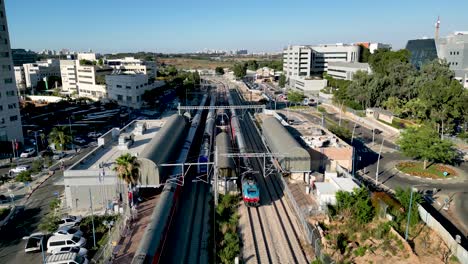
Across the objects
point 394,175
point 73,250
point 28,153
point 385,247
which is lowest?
point 394,175

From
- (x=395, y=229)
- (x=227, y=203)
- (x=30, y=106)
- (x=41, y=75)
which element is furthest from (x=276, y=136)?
(x=41, y=75)

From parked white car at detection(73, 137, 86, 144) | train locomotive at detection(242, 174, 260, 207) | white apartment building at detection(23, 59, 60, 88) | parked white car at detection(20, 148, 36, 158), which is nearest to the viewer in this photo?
train locomotive at detection(242, 174, 260, 207)

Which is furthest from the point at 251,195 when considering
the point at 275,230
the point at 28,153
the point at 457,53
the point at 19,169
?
the point at 457,53

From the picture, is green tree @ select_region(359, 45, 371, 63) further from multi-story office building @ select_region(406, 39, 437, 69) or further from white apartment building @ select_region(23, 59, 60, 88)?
white apartment building @ select_region(23, 59, 60, 88)

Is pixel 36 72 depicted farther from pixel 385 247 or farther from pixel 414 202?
pixel 385 247

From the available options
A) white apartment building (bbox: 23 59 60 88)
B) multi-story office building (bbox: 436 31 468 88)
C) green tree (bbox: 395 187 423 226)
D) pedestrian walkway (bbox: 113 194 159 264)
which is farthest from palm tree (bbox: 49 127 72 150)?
white apartment building (bbox: 23 59 60 88)

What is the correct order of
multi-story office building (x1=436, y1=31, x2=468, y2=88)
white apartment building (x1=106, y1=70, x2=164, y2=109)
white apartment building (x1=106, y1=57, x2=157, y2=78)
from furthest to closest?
white apartment building (x1=106, y1=57, x2=157, y2=78) → white apartment building (x1=106, y1=70, x2=164, y2=109) → multi-story office building (x1=436, y1=31, x2=468, y2=88)

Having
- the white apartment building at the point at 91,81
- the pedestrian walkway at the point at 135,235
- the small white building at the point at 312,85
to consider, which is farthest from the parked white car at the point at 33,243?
the small white building at the point at 312,85
